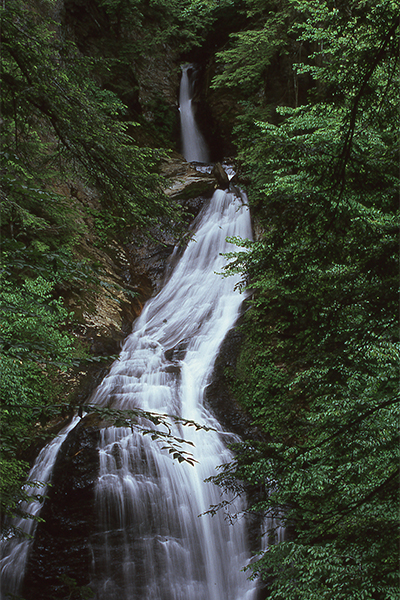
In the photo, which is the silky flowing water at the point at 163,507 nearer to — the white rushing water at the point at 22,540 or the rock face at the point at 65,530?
the rock face at the point at 65,530

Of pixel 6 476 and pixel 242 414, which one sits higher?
pixel 242 414

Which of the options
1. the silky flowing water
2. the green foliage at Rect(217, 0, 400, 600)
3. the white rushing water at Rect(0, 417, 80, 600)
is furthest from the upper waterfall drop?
the green foliage at Rect(217, 0, 400, 600)

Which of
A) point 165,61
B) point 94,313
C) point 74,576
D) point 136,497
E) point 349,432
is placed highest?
point 165,61

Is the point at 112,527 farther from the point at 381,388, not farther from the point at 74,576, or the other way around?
the point at 381,388

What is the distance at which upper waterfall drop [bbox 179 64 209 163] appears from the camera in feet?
60.5

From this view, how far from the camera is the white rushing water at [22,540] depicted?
20.0 ft

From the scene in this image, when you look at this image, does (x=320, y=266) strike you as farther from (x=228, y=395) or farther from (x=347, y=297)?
(x=228, y=395)

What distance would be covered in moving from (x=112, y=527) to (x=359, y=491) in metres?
4.47

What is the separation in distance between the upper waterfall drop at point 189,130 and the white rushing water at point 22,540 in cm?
1430

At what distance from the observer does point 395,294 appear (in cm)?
252

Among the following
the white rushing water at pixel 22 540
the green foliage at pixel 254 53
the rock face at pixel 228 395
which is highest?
the green foliage at pixel 254 53

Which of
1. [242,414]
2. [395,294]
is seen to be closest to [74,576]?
[242,414]

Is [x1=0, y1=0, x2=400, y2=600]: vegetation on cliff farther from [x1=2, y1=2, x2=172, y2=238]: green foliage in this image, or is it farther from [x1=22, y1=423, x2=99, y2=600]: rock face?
[x1=22, y1=423, x2=99, y2=600]: rock face

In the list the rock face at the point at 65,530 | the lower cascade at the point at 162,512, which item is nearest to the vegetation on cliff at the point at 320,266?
the rock face at the point at 65,530
